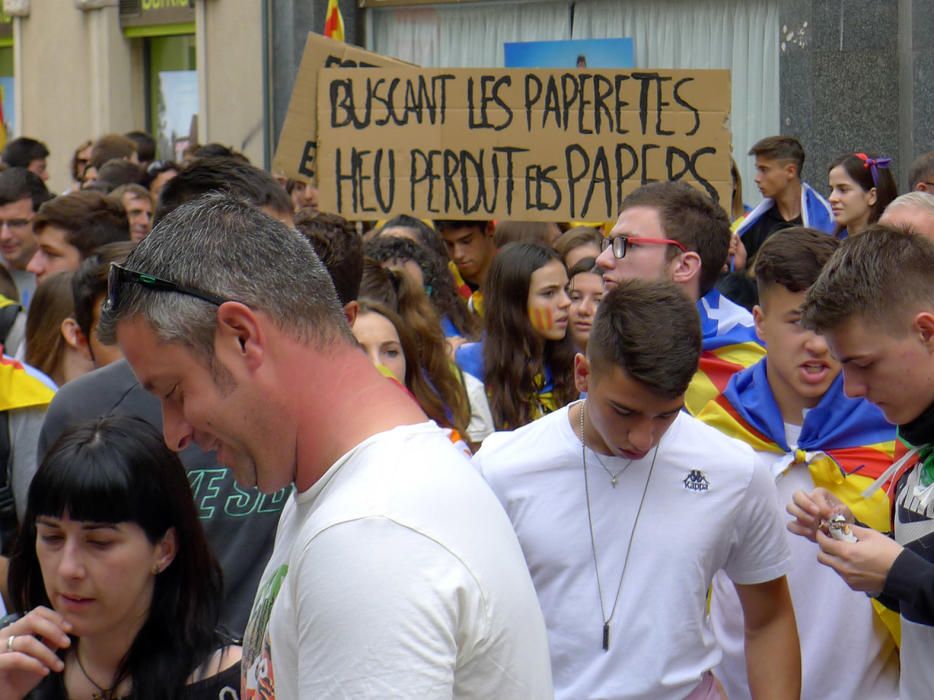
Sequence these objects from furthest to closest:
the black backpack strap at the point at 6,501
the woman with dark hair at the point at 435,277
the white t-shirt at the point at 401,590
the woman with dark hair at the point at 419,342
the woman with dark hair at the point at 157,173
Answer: the woman with dark hair at the point at 157,173 → the woman with dark hair at the point at 435,277 → the woman with dark hair at the point at 419,342 → the black backpack strap at the point at 6,501 → the white t-shirt at the point at 401,590

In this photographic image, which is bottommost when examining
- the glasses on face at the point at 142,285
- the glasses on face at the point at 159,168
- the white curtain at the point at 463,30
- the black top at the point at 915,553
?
the black top at the point at 915,553

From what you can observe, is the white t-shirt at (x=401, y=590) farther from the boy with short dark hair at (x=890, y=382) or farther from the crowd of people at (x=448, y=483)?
the boy with short dark hair at (x=890, y=382)

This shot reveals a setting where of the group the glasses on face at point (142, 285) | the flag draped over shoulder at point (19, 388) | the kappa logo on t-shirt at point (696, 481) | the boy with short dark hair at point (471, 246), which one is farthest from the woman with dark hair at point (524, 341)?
the glasses on face at point (142, 285)

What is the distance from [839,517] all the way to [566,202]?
12.1 feet

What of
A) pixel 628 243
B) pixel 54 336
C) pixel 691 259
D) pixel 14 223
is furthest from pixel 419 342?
pixel 14 223

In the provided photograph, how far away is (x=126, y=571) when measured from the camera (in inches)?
121

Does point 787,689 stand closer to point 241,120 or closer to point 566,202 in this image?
point 566,202

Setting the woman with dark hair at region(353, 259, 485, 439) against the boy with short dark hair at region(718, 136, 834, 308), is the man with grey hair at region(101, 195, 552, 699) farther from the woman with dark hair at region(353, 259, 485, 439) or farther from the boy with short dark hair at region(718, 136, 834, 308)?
the boy with short dark hair at region(718, 136, 834, 308)

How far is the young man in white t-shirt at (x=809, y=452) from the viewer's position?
3703 mm

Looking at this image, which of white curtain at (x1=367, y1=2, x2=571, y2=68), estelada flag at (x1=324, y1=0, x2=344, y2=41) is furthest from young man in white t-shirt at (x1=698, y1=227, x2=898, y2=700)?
white curtain at (x1=367, y1=2, x2=571, y2=68)

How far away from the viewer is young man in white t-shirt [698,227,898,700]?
12.1 ft

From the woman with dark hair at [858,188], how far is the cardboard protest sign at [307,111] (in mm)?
2793

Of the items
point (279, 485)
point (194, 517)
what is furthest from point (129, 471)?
point (279, 485)

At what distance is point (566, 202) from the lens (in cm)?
664
